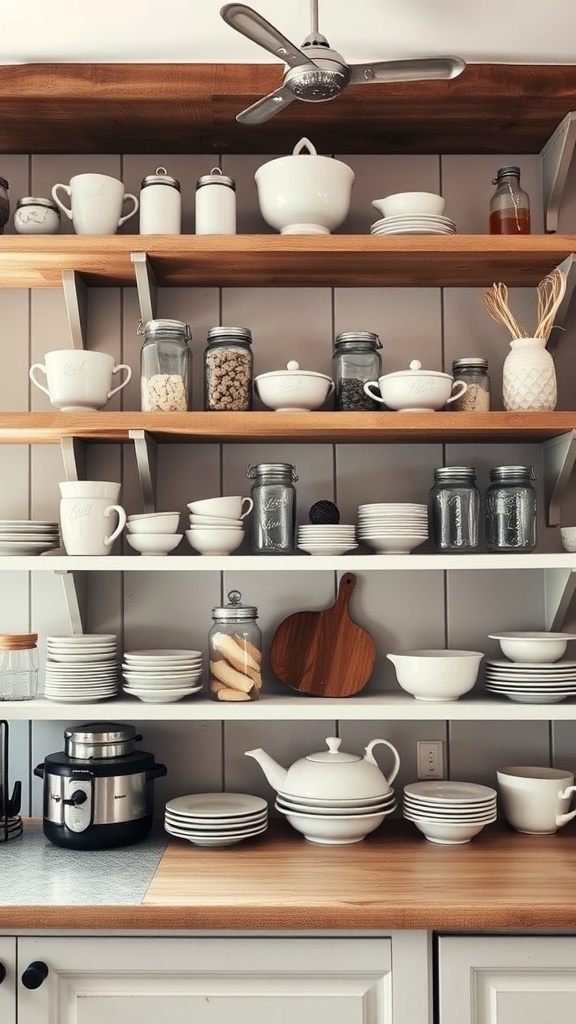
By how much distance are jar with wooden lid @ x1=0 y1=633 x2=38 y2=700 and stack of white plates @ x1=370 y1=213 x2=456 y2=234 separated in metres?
1.17

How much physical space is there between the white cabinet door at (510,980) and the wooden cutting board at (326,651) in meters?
0.64

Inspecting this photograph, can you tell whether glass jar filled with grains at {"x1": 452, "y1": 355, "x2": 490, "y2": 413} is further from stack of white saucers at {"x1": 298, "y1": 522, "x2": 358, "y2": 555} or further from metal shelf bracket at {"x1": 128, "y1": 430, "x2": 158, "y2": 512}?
metal shelf bracket at {"x1": 128, "y1": 430, "x2": 158, "y2": 512}

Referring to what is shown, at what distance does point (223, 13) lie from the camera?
4.51 feet

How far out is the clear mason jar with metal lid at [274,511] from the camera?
81.9 inches

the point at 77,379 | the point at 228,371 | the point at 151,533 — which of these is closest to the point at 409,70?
the point at 228,371

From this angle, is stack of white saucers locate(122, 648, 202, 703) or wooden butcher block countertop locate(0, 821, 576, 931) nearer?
wooden butcher block countertop locate(0, 821, 576, 931)

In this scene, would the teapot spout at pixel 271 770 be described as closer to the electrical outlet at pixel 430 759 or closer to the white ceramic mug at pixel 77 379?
the electrical outlet at pixel 430 759

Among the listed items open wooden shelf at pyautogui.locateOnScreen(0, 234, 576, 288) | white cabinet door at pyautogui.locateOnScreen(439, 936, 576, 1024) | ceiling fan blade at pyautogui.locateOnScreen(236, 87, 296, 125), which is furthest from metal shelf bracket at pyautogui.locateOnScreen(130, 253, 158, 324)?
white cabinet door at pyautogui.locateOnScreen(439, 936, 576, 1024)

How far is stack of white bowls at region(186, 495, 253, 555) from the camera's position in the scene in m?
2.03

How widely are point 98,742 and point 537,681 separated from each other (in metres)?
0.93

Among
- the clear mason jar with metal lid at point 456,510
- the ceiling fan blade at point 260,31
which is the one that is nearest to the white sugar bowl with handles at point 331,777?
the clear mason jar with metal lid at point 456,510

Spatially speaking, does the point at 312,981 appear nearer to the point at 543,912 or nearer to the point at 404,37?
the point at 543,912

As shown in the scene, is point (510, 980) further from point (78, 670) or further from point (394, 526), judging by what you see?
point (78, 670)

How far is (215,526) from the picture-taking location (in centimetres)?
204
